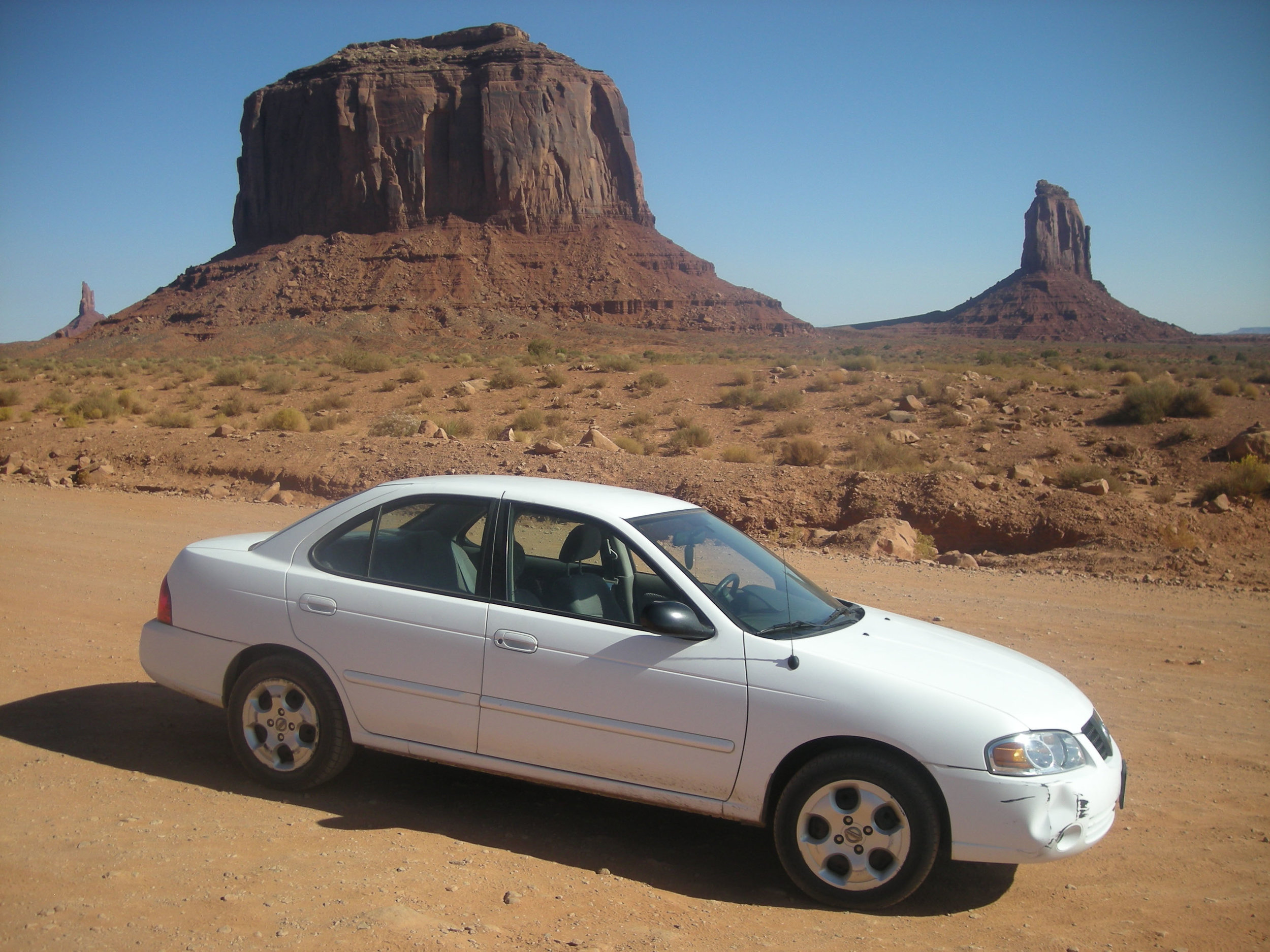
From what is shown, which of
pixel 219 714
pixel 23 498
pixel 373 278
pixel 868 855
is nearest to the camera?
pixel 868 855

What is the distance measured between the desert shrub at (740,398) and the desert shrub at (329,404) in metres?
11.0

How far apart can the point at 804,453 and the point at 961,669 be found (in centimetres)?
1647

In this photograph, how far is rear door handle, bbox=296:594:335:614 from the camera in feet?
14.4

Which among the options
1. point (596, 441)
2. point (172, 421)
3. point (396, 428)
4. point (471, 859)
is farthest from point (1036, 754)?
point (172, 421)

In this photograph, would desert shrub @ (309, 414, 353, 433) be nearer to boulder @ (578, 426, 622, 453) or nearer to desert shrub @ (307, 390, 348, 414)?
desert shrub @ (307, 390, 348, 414)

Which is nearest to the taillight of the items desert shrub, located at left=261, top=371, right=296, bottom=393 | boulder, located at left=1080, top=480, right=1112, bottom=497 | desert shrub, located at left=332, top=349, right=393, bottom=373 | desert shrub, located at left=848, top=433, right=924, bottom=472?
boulder, located at left=1080, top=480, right=1112, bottom=497

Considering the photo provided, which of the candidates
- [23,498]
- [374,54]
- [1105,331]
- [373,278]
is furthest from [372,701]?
[1105,331]

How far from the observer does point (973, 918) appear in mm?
3654

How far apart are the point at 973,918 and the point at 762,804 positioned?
0.89m

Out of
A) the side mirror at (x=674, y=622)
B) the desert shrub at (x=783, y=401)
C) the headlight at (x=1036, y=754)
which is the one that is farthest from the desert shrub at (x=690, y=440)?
the headlight at (x=1036, y=754)

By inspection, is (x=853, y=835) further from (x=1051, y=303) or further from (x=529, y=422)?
(x=1051, y=303)

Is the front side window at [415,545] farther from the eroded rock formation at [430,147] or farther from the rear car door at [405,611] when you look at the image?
the eroded rock formation at [430,147]

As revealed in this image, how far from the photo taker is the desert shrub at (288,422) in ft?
74.5

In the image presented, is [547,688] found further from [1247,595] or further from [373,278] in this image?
[373,278]
